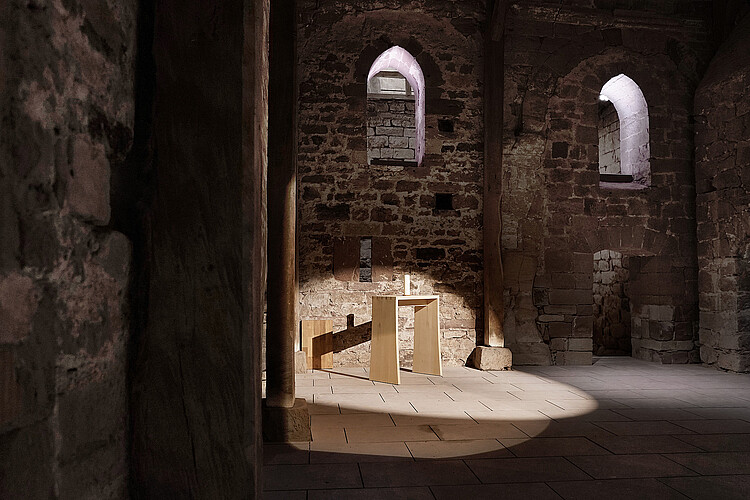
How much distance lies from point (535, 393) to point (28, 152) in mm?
4817

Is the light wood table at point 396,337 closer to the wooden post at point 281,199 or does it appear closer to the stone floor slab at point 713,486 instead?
the wooden post at point 281,199

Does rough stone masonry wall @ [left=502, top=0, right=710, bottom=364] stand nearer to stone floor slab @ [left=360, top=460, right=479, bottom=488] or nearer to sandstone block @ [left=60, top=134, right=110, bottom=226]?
stone floor slab @ [left=360, top=460, right=479, bottom=488]

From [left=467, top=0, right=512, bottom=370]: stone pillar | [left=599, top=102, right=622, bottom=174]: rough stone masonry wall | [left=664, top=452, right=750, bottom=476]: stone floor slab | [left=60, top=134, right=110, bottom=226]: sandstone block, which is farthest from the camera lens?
[left=599, top=102, right=622, bottom=174]: rough stone masonry wall

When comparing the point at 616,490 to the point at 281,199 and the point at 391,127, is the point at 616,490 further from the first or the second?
the point at 391,127

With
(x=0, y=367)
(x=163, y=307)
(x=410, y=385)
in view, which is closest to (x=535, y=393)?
(x=410, y=385)

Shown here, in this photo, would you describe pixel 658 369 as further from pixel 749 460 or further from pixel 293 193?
pixel 293 193

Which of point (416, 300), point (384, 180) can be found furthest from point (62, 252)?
point (384, 180)

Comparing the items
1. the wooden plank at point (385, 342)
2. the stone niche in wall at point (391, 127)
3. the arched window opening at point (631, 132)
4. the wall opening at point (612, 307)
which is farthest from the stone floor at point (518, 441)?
the stone niche in wall at point (391, 127)

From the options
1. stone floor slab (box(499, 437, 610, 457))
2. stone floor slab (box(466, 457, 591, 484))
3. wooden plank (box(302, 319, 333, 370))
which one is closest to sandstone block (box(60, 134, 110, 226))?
stone floor slab (box(466, 457, 591, 484))

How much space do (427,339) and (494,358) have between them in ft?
2.90

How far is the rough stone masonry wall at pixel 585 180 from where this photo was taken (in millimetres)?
6781

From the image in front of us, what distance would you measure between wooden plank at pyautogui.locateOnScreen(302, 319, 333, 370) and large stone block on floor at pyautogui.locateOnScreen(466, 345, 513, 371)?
1716 mm

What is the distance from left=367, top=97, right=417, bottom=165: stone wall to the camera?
10.0m

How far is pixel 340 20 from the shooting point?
6.63m
